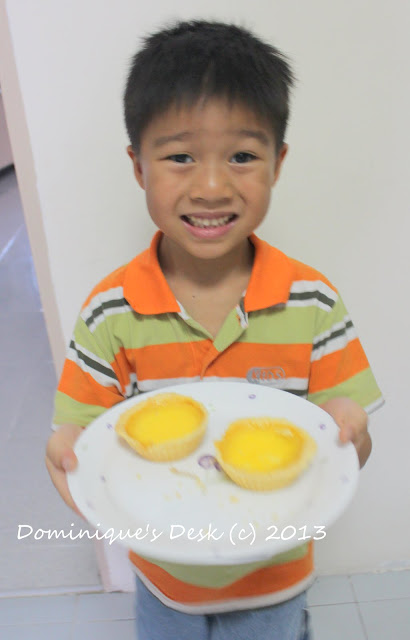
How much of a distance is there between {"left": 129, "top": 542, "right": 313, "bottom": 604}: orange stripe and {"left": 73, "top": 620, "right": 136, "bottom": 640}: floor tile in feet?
1.61

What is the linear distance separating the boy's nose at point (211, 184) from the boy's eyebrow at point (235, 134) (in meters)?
0.04

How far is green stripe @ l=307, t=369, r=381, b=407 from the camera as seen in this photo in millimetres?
740

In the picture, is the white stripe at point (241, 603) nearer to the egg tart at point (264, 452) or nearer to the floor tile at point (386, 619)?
the egg tart at point (264, 452)

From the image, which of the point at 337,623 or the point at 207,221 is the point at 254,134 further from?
the point at 337,623

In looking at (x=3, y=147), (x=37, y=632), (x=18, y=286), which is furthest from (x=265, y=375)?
(x=3, y=147)

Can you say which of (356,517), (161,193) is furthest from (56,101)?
(356,517)

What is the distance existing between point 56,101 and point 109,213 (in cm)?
18

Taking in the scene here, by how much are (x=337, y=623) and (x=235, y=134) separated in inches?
40.6

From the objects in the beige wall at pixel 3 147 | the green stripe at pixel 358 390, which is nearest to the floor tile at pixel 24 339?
the green stripe at pixel 358 390

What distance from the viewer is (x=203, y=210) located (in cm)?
65

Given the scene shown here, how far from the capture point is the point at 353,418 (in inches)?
27.3

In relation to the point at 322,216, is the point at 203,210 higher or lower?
higher

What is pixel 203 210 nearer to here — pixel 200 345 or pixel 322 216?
pixel 200 345

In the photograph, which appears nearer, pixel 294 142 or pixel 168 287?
pixel 168 287
